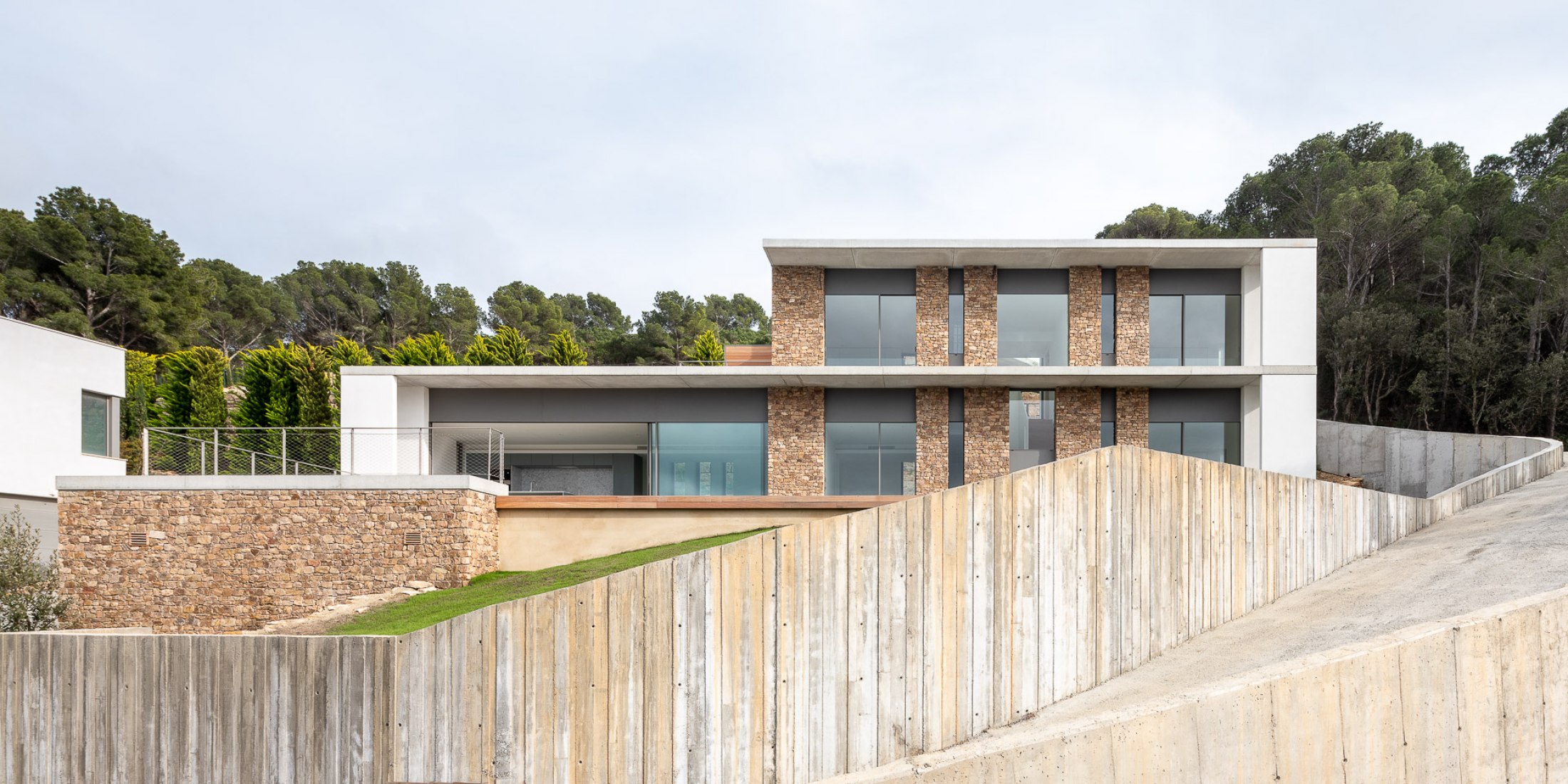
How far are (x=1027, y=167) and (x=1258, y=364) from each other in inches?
311

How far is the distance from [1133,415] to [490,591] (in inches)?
615

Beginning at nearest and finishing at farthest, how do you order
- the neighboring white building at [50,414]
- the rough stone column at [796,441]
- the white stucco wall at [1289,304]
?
the neighboring white building at [50,414]
the white stucco wall at [1289,304]
the rough stone column at [796,441]

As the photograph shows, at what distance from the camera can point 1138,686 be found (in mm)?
6738

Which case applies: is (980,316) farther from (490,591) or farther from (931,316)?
(490,591)

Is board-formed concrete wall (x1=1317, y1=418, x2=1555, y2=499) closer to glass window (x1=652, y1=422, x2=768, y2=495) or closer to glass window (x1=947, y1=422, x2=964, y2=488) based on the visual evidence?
glass window (x1=947, y1=422, x2=964, y2=488)

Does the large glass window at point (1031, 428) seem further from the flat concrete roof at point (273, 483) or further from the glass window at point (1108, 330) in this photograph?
the flat concrete roof at point (273, 483)

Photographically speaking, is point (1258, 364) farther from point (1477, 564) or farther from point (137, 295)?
point (137, 295)

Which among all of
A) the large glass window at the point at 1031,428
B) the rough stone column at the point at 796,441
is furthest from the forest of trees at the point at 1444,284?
the rough stone column at the point at 796,441

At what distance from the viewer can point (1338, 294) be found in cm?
3669

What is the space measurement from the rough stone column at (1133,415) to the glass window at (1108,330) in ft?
2.63

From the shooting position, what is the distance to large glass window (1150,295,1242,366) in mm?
21844

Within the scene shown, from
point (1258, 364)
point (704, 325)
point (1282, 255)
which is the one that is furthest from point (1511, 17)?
point (704, 325)

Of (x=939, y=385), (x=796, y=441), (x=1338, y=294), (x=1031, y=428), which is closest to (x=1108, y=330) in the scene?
(x=1031, y=428)

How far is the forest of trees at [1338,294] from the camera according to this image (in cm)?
3088
